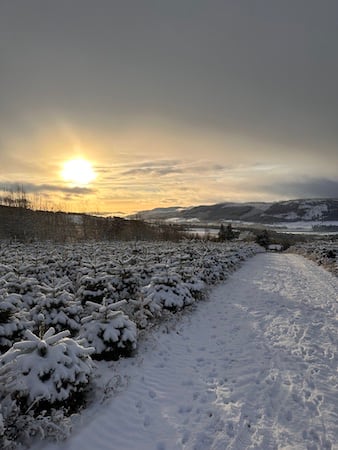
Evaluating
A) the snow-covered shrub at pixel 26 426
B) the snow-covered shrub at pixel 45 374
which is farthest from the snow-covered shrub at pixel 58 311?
the snow-covered shrub at pixel 26 426

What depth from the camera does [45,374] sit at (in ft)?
12.6

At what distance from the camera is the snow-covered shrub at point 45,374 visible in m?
3.57

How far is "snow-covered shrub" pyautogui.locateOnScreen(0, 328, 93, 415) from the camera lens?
11.7 ft

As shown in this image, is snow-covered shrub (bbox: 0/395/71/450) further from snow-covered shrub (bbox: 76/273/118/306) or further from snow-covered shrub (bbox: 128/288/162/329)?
snow-covered shrub (bbox: 76/273/118/306)

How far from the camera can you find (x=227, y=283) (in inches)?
616

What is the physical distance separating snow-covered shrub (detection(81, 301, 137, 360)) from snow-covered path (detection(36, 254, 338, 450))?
10.8 inches

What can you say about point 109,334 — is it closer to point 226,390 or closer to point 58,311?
point 58,311

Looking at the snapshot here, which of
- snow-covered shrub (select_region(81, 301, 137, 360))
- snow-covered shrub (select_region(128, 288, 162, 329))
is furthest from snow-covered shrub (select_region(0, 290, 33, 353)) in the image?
snow-covered shrub (select_region(128, 288, 162, 329))

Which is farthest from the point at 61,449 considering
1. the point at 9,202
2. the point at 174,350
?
the point at 9,202

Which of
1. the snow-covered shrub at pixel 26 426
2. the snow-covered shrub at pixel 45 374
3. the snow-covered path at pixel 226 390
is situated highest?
the snow-covered shrub at pixel 45 374

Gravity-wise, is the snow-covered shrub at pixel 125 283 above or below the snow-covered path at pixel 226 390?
above

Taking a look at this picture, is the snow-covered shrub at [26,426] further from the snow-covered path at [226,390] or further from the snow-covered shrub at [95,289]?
the snow-covered shrub at [95,289]

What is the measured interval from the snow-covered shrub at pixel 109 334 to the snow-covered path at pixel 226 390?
27 cm

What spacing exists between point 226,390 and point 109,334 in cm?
218
